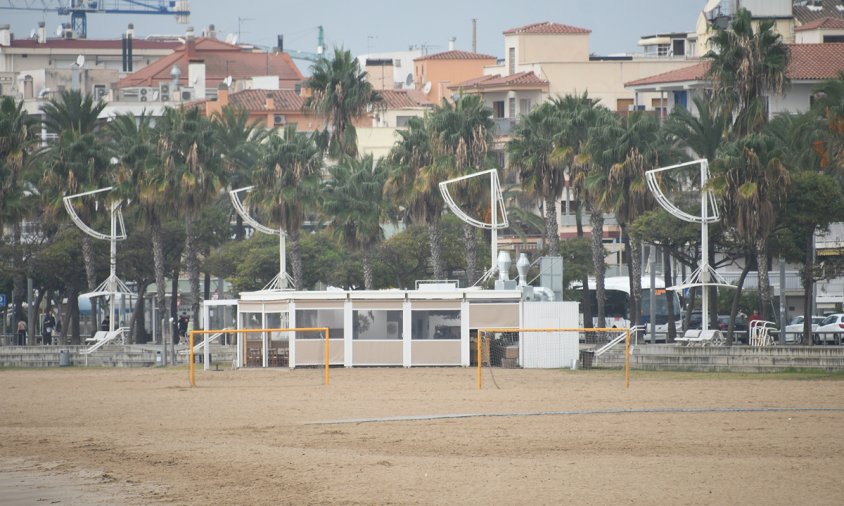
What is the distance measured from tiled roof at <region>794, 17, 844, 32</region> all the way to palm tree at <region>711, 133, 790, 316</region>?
171 ft

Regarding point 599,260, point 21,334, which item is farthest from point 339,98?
point 21,334

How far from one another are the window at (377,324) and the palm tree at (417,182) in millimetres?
16748

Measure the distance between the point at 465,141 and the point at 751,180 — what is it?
16.1 meters

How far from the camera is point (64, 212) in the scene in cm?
6769

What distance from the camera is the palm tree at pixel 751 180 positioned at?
5009 centimetres

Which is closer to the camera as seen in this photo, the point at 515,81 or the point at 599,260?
the point at 599,260

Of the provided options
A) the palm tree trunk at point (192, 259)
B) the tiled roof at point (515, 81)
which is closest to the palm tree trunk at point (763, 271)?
the palm tree trunk at point (192, 259)

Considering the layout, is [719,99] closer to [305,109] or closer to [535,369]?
[535,369]

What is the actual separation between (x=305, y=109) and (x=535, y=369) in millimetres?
33047

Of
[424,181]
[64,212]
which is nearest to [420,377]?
[424,181]

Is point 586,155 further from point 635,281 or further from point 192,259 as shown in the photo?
point 192,259

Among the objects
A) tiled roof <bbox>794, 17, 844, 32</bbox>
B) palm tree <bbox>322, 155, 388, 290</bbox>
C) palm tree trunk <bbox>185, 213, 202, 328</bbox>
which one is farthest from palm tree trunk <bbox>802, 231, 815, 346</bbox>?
tiled roof <bbox>794, 17, 844, 32</bbox>

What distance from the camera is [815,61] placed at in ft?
278

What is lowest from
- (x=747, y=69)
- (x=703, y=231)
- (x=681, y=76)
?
(x=703, y=231)
